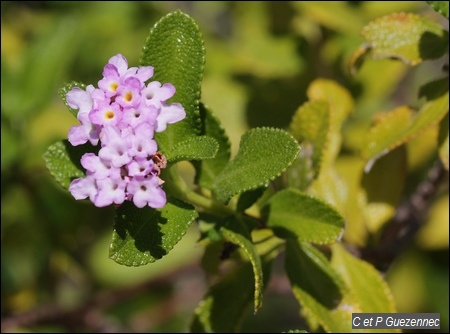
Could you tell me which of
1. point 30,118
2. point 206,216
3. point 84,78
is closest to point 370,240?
point 206,216

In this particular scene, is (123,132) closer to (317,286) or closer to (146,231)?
(146,231)

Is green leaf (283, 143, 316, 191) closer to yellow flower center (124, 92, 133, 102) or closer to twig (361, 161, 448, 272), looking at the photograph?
twig (361, 161, 448, 272)

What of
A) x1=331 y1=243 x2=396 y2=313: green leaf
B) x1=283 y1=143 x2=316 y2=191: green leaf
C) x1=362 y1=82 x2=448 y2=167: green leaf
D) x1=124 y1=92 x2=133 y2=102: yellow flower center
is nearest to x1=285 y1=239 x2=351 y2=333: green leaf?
x1=331 y1=243 x2=396 y2=313: green leaf

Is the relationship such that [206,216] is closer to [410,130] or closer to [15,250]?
[410,130]

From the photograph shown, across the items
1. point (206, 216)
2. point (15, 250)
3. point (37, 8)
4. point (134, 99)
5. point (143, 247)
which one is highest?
point (37, 8)

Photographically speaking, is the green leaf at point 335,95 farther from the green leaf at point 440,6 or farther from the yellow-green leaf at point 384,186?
the green leaf at point 440,6
